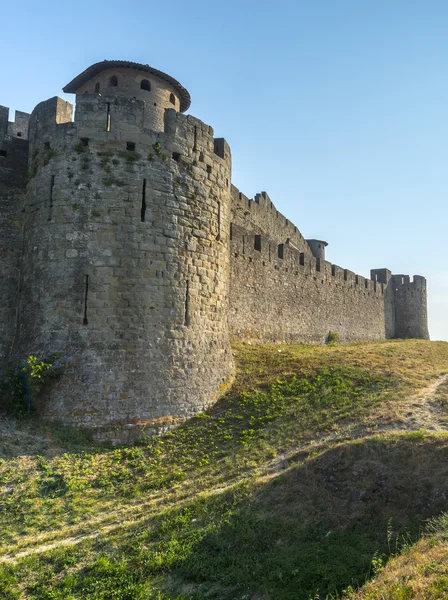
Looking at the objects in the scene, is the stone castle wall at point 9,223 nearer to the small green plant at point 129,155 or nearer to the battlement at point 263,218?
the small green plant at point 129,155

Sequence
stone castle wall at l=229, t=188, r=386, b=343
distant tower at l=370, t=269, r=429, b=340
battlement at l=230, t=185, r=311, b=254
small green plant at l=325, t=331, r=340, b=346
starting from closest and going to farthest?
stone castle wall at l=229, t=188, r=386, b=343, battlement at l=230, t=185, r=311, b=254, small green plant at l=325, t=331, r=340, b=346, distant tower at l=370, t=269, r=429, b=340

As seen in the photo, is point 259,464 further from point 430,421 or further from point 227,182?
point 227,182

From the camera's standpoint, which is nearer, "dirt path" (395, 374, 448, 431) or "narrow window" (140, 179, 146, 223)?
"dirt path" (395, 374, 448, 431)

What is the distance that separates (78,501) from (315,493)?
4130 millimetres

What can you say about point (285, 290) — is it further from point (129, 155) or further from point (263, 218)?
point (129, 155)

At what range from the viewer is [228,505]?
27.9ft

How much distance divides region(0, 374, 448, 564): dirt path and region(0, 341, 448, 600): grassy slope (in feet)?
0.11

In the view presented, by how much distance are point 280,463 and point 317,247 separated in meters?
29.2

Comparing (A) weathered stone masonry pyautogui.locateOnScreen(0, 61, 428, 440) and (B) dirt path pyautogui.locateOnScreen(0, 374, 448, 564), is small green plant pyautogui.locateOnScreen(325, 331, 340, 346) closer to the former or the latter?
(B) dirt path pyautogui.locateOnScreen(0, 374, 448, 564)

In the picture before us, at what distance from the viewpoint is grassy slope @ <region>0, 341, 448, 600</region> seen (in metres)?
6.84

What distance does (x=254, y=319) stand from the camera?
19078 millimetres

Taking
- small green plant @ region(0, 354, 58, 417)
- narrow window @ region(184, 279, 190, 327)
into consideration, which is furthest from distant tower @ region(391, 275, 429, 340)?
small green plant @ region(0, 354, 58, 417)

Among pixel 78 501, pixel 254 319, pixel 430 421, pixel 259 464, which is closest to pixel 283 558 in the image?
pixel 259 464

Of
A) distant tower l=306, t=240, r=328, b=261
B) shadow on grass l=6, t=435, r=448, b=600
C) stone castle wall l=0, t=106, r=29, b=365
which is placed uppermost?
distant tower l=306, t=240, r=328, b=261
